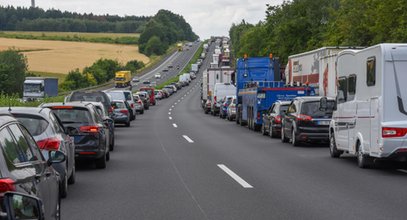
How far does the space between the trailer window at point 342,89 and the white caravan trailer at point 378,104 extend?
1.97ft

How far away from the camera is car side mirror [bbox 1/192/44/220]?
220 inches

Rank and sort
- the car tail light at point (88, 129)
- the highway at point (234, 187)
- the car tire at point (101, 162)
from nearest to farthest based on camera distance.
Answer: the highway at point (234, 187) < the car tail light at point (88, 129) < the car tire at point (101, 162)

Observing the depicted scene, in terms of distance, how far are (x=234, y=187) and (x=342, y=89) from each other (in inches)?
252

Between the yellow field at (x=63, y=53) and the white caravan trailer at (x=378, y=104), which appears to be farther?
the yellow field at (x=63, y=53)

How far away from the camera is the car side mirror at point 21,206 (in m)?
5.59

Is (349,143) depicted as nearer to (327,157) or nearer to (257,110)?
(327,157)

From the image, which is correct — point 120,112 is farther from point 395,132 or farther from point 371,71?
point 395,132

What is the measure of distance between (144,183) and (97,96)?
19174 mm

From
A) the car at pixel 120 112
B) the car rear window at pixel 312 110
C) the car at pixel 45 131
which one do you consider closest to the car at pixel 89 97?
the car at pixel 120 112

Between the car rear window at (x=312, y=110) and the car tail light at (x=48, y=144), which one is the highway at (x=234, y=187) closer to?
the car tail light at (x=48, y=144)

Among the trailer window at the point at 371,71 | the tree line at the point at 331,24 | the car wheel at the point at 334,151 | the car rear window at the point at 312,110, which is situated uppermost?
the tree line at the point at 331,24

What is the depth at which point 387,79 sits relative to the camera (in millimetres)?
15609

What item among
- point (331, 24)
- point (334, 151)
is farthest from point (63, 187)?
point (331, 24)

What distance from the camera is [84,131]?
1667cm
